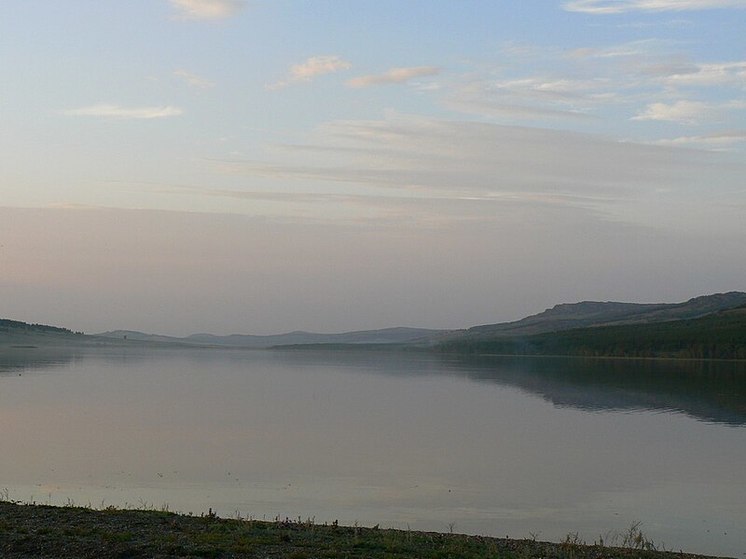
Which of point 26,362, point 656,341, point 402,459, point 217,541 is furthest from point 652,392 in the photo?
point 656,341

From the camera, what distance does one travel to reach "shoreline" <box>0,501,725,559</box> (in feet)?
32.0

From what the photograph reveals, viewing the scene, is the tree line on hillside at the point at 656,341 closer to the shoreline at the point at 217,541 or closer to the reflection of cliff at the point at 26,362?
the reflection of cliff at the point at 26,362

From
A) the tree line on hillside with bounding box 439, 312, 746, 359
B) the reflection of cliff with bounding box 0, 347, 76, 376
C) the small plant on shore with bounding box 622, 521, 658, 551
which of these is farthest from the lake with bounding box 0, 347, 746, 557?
the tree line on hillside with bounding box 439, 312, 746, 359

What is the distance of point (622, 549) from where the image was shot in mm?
11758

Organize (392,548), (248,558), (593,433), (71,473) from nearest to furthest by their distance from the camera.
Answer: (248,558), (392,548), (71,473), (593,433)

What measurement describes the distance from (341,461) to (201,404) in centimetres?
1655

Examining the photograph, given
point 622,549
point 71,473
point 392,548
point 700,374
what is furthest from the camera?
point 700,374

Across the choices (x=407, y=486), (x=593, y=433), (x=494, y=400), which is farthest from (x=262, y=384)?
(x=407, y=486)

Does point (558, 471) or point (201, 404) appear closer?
point (558, 471)

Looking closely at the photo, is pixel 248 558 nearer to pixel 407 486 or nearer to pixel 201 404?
pixel 407 486

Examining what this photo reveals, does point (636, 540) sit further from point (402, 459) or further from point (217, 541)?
point (402, 459)

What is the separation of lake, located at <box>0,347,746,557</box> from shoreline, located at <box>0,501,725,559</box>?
2.71 m

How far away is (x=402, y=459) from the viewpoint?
2242 centimetres

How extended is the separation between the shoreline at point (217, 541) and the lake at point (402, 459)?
2.71 meters
